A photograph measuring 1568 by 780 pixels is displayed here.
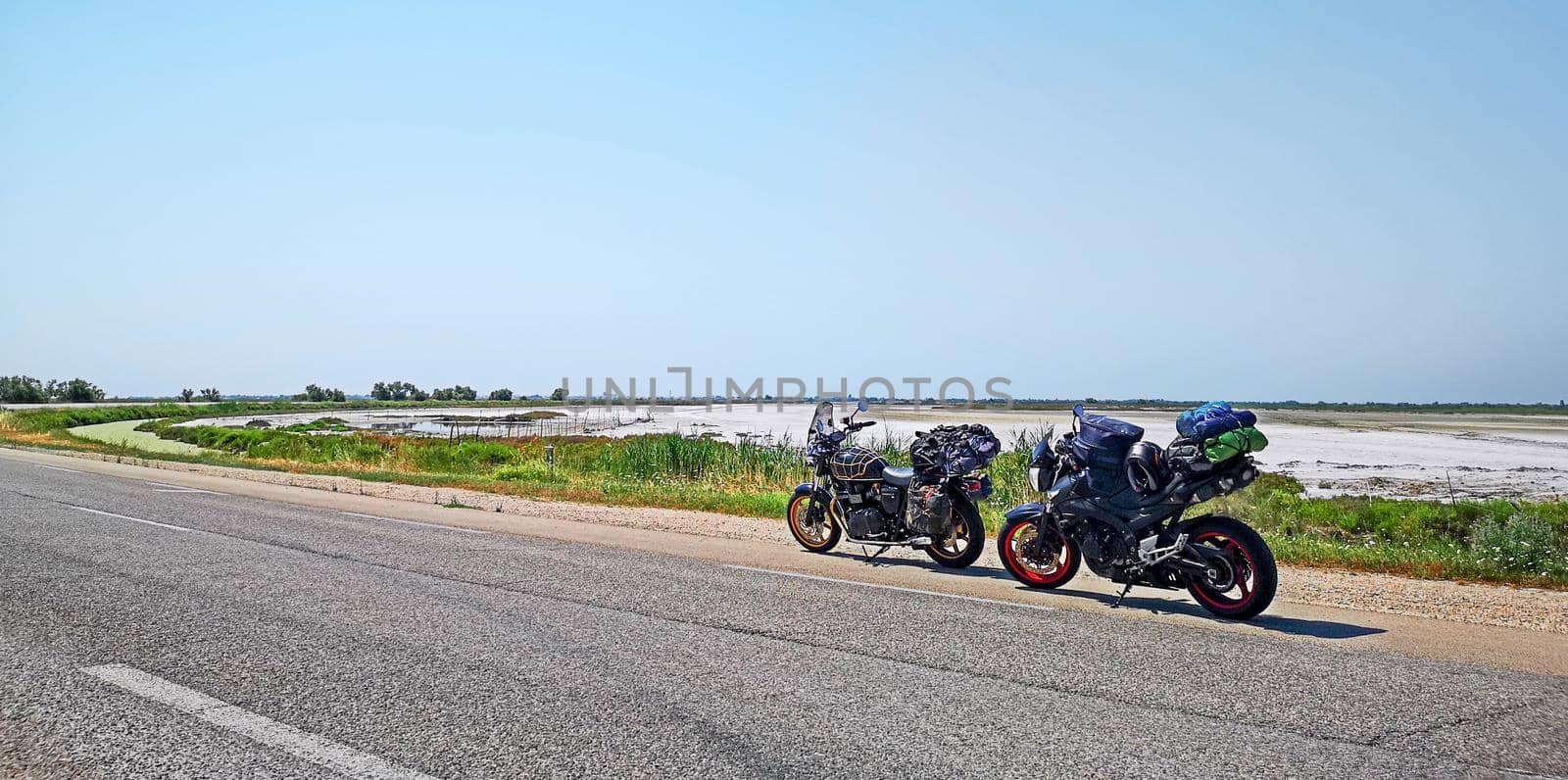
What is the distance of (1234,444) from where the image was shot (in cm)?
770

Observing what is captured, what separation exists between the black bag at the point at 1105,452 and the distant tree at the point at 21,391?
433 ft

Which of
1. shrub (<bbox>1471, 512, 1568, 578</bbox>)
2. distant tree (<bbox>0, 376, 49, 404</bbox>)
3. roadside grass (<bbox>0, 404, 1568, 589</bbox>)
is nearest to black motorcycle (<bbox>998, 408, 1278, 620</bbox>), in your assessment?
roadside grass (<bbox>0, 404, 1568, 589</bbox>)

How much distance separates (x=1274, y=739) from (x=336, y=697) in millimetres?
4642

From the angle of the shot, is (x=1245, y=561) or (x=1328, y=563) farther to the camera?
(x=1328, y=563)

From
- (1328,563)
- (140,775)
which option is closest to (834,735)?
(140,775)

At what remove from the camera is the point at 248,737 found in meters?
4.43

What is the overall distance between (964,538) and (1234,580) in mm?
3088

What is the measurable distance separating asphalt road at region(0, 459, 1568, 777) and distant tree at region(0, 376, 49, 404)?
12952 centimetres

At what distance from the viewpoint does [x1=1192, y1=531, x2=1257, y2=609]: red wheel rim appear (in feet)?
24.6

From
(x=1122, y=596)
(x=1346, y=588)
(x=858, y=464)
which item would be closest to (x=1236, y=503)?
(x=1346, y=588)

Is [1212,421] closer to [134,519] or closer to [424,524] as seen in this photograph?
[424,524]

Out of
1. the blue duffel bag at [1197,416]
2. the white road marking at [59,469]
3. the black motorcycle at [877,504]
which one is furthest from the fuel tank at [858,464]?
the white road marking at [59,469]

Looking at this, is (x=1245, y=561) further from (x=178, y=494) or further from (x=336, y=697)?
(x=178, y=494)

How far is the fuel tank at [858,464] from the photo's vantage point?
1109cm
